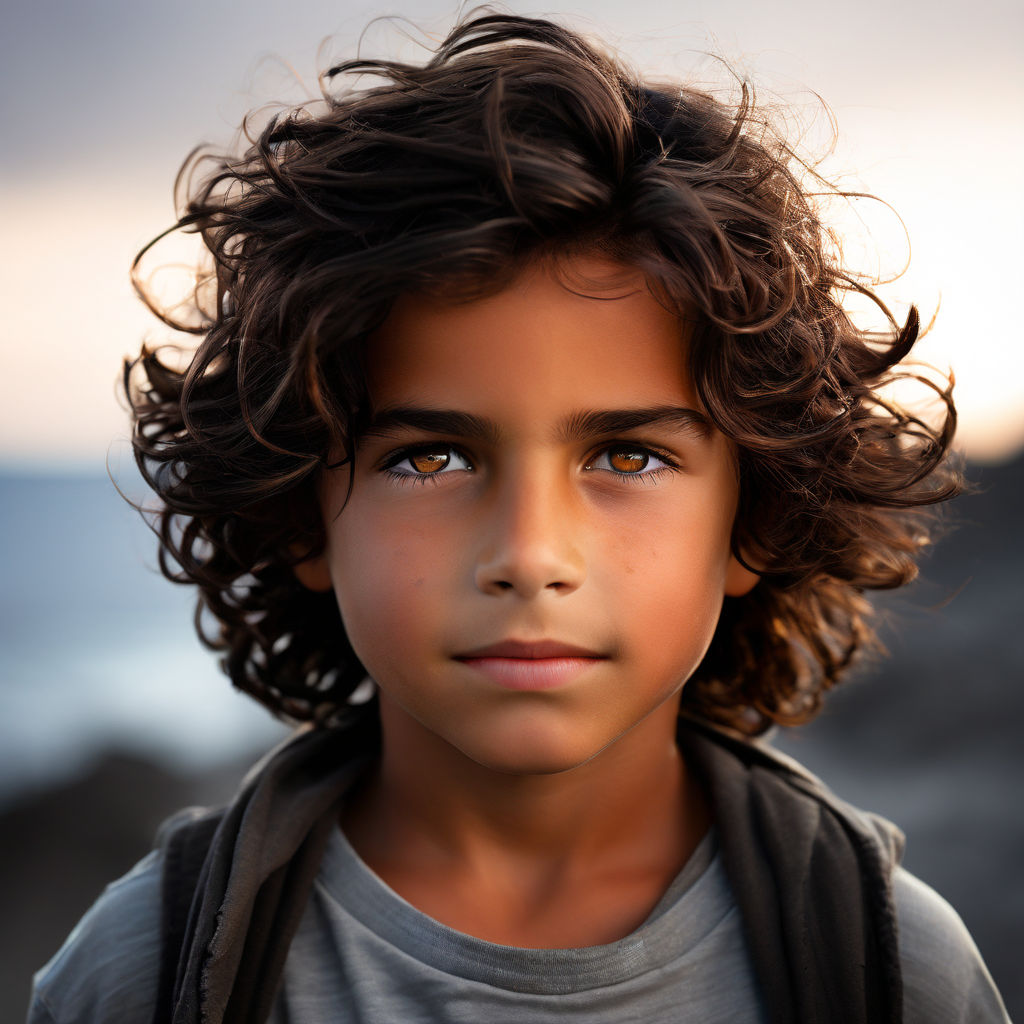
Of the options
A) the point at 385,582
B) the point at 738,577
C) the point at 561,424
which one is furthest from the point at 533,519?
the point at 738,577

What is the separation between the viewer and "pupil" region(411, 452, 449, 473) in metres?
1.36

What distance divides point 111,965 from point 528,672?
82cm

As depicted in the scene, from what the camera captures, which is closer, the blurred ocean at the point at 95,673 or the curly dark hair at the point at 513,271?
the curly dark hair at the point at 513,271

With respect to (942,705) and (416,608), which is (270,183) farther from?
(942,705)

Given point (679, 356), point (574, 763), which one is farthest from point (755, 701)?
point (679, 356)

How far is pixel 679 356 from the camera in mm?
1361

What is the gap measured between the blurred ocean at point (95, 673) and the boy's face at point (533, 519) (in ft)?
8.06

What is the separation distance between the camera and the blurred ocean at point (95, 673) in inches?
188

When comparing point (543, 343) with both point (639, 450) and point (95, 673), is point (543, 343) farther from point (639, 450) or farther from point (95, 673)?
point (95, 673)

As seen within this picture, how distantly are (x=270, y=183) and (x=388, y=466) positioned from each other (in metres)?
0.53

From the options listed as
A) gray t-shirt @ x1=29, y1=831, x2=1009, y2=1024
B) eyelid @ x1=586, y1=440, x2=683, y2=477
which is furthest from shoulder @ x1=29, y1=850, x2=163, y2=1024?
eyelid @ x1=586, y1=440, x2=683, y2=477

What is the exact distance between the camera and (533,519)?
4.09 feet

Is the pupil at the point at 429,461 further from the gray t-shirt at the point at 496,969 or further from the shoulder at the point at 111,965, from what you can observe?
the shoulder at the point at 111,965

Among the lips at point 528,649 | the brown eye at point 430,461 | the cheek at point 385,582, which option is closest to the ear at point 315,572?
the cheek at point 385,582
